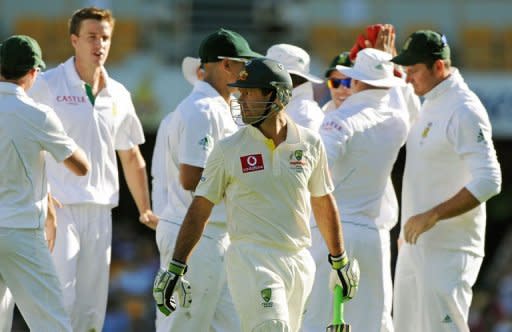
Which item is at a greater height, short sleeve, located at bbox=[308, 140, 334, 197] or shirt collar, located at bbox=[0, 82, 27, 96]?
shirt collar, located at bbox=[0, 82, 27, 96]

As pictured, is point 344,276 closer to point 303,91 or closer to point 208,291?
point 208,291

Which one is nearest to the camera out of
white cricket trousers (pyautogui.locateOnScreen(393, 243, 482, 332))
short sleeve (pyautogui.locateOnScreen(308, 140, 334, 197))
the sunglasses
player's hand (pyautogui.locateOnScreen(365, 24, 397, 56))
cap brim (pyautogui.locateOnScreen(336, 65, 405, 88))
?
short sleeve (pyautogui.locateOnScreen(308, 140, 334, 197))

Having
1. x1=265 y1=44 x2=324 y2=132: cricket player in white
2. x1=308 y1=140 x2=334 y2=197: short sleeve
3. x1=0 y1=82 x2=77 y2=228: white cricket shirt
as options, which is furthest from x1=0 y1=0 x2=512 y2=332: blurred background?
x1=308 y1=140 x2=334 y2=197: short sleeve

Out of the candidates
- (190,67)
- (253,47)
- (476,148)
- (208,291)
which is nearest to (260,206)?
(208,291)

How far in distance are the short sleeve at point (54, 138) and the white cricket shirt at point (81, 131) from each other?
1.94 ft

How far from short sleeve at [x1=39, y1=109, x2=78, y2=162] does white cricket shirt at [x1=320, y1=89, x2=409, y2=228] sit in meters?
1.46

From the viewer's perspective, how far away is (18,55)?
22.1 ft

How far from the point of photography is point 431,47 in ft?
24.3

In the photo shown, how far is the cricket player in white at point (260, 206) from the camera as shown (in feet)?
19.5

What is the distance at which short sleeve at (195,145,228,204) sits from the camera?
602cm

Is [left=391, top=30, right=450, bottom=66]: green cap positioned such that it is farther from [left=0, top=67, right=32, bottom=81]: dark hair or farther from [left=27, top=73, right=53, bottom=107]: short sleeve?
[left=0, top=67, right=32, bottom=81]: dark hair

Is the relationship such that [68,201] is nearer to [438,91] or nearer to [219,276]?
[219,276]

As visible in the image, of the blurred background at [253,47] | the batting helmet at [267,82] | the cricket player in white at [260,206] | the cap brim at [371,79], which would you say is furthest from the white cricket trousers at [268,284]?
the blurred background at [253,47]

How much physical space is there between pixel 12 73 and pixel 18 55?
107 millimetres
